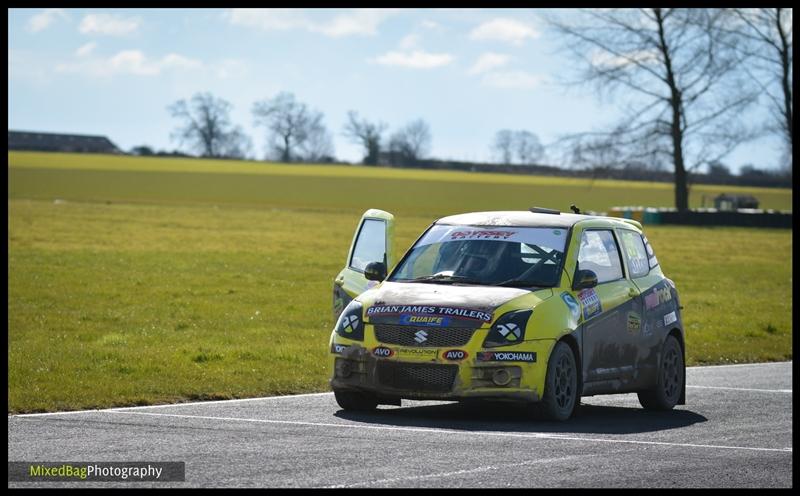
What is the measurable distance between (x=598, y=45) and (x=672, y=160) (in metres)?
6.67

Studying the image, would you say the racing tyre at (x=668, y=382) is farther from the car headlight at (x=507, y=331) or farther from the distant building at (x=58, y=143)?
the distant building at (x=58, y=143)

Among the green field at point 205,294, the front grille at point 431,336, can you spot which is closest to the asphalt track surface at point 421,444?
the front grille at point 431,336

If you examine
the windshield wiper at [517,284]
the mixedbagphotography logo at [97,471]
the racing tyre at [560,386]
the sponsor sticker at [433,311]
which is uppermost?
the windshield wiper at [517,284]

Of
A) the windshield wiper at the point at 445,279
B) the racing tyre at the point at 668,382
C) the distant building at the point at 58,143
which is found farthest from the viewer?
the distant building at the point at 58,143

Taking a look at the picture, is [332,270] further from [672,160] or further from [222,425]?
[672,160]

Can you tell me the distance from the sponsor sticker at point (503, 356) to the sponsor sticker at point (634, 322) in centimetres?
176

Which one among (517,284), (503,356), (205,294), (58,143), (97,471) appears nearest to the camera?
(97,471)

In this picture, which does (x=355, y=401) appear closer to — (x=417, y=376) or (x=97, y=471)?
(x=417, y=376)

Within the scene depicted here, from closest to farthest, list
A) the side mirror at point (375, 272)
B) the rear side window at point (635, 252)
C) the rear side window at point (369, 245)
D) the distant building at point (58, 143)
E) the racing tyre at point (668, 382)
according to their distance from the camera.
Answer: the side mirror at point (375, 272) → the racing tyre at point (668, 382) → the rear side window at point (635, 252) → the rear side window at point (369, 245) → the distant building at point (58, 143)

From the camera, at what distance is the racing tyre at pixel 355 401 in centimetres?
1179

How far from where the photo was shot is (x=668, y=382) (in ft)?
43.4

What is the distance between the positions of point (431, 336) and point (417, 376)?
12.4 inches

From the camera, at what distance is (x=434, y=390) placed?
11242mm

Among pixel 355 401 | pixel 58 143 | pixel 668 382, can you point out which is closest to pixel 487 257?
pixel 355 401
